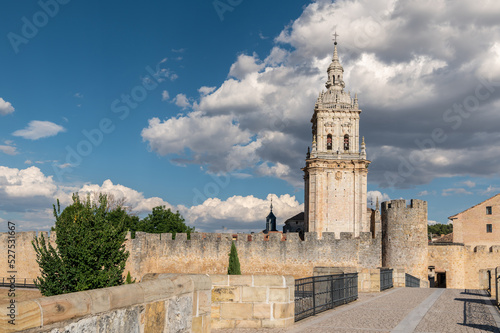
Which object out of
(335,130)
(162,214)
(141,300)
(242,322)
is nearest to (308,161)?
(335,130)

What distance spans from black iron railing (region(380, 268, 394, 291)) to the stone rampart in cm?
1565

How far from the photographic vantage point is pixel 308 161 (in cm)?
5869

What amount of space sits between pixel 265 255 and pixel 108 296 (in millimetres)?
33431

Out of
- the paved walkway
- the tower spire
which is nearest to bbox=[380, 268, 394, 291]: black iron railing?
the paved walkway

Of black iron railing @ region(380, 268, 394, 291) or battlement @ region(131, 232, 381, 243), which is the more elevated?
battlement @ region(131, 232, 381, 243)

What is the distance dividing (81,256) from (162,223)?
43.8 metres

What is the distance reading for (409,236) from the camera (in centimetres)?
3547

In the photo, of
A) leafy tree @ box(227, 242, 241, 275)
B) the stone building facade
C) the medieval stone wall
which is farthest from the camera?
the stone building facade

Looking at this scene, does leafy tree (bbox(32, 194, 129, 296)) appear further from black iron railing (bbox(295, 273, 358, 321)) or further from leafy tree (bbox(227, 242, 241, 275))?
A: leafy tree (bbox(227, 242, 241, 275))

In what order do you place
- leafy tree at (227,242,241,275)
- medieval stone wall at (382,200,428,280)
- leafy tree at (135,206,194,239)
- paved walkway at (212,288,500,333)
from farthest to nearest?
leafy tree at (135,206,194,239) → medieval stone wall at (382,200,428,280) → leafy tree at (227,242,241,275) → paved walkway at (212,288,500,333)

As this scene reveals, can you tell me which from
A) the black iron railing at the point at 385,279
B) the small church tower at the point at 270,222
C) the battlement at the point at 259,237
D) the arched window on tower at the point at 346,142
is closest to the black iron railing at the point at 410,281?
the black iron railing at the point at 385,279

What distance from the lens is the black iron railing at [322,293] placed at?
11686 millimetres

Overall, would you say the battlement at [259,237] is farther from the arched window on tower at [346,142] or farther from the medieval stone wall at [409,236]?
the arched window on tower at [346,142]

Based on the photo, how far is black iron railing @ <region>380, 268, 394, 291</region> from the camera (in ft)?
70.0
